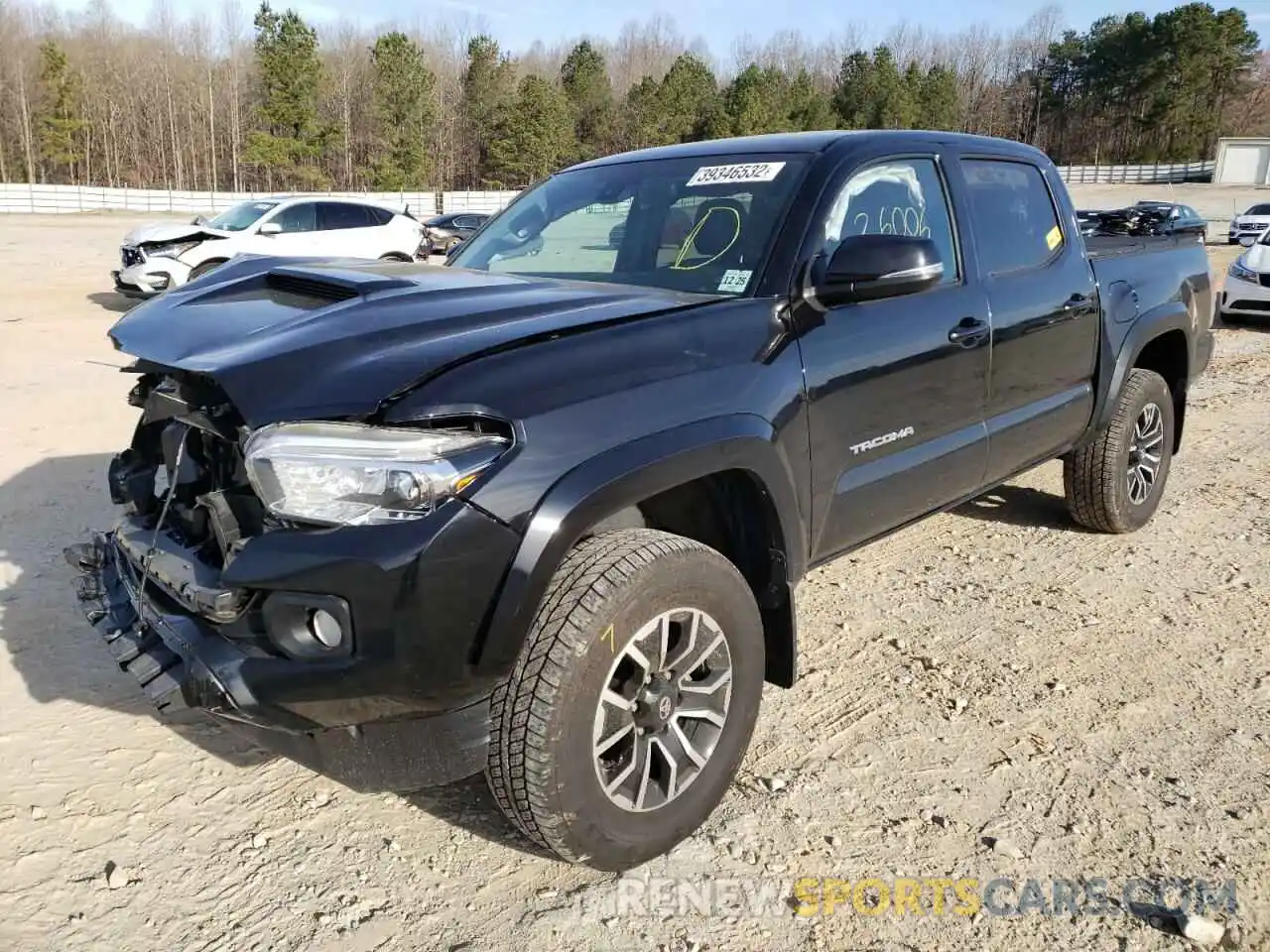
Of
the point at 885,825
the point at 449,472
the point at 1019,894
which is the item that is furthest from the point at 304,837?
the point at 1019,894

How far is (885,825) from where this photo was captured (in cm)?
274

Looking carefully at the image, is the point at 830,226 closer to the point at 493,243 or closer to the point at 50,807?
the point at 493,243

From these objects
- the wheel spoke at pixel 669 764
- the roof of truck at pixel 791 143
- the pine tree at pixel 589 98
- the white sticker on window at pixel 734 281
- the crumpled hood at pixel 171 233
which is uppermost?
the pine tree at pixel 589 98

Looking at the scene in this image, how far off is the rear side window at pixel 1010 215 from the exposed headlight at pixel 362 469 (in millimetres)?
2437

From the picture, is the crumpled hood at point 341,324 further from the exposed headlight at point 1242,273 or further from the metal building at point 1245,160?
the metal building at point 1245,160

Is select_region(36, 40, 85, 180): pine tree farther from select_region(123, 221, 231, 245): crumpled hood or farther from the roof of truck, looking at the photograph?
the roof of truck

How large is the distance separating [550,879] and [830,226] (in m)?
2.09

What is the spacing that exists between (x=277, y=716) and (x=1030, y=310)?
309 centimetres

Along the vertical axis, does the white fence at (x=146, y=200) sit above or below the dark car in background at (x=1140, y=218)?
below

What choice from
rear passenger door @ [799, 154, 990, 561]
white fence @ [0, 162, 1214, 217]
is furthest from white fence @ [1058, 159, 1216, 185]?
rear passenger door @ [799, 154, 990, 561]

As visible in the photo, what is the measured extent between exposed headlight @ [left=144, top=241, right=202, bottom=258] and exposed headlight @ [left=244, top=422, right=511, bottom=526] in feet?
43.8

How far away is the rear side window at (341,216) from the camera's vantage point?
15344 millimetres

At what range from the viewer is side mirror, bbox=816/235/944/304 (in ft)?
9.16

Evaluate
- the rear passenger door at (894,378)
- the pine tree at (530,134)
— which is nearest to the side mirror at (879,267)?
the rear passenger door at (894,378)
